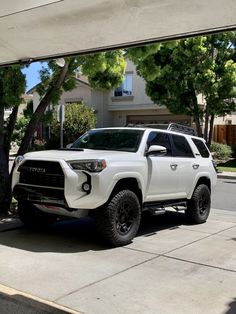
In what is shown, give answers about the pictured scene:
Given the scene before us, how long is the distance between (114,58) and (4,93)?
2.55m

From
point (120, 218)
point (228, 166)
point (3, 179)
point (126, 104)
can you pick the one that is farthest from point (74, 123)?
point (120, 218)

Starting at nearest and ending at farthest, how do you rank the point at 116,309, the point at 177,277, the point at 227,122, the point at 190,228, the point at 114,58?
the point at 116,309 → the point at 177,277 → the point at 190,228 → the point at 114,58 → the point at 227,122

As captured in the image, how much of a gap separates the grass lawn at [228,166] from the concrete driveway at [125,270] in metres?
15.5

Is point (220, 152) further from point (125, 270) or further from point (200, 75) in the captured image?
point (125, 270)

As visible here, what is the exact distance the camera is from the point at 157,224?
371 inches

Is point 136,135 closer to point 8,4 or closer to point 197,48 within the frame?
point 8,4

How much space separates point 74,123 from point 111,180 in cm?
2238

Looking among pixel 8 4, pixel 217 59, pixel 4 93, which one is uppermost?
pixel 217 59

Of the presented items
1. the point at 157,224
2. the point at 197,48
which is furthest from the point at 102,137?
the point at 197,48

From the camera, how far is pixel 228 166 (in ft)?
85.6

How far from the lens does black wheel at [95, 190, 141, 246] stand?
720 centimetres

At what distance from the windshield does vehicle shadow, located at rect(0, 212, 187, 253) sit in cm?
152

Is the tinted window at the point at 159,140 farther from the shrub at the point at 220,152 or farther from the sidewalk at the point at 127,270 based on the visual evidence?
the shrub at the point at 220,152

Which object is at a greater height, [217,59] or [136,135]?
[217,59]
